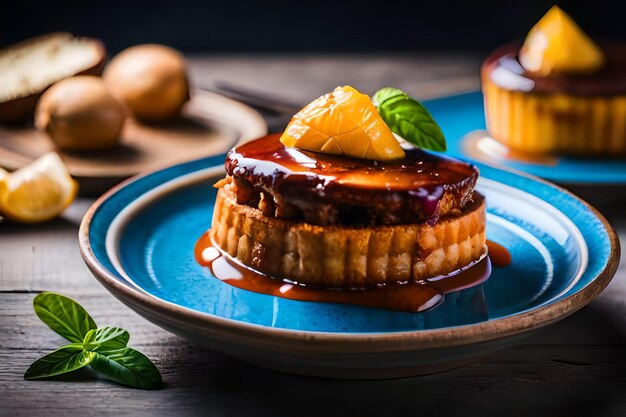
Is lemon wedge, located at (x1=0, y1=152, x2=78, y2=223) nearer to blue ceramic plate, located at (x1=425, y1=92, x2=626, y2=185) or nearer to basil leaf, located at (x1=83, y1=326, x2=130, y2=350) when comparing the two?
basil leaf, located at (x1=83, y1=326, x2=130, y2=350)

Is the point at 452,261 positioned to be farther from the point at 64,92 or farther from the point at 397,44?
the point at 397,44

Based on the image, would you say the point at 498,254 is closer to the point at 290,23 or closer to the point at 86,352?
the point at 86,352

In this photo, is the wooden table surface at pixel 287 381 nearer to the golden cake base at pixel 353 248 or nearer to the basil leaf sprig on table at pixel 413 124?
the golden cake base at pixel 353 248

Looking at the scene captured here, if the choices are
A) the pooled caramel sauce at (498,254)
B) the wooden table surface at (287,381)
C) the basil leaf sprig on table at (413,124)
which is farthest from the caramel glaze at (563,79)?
the basil leaf sprig on table at (413,124)

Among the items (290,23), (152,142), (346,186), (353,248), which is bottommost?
(290,23)

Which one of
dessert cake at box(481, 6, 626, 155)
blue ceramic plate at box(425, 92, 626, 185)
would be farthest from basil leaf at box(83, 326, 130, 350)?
dessert cake at box(481, 6, 626, 155)

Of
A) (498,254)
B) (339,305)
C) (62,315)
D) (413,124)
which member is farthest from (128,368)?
(498,254)
